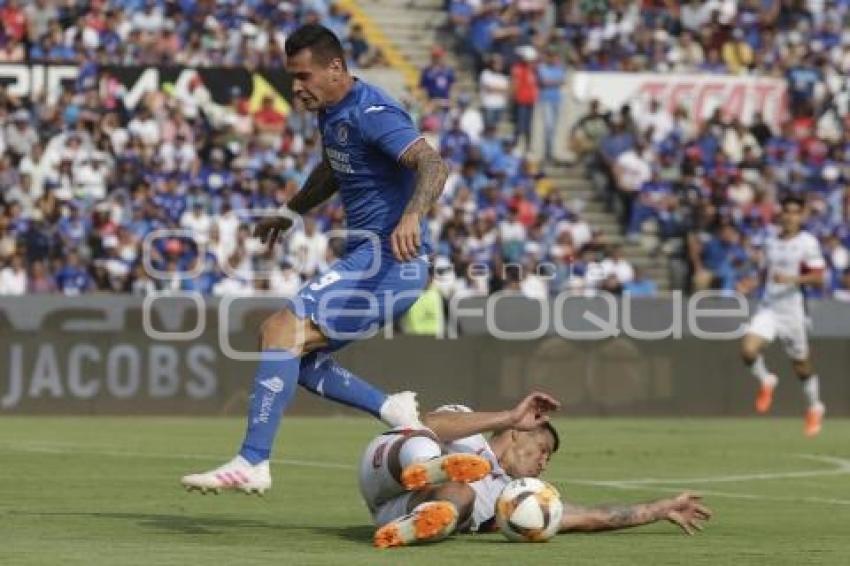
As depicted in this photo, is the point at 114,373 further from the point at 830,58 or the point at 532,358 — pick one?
the point at 830,58

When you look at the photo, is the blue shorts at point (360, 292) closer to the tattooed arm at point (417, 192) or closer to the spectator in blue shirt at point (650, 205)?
the tattooed arm at point (417, 192)

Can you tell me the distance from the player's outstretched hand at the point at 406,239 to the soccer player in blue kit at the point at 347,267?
0.30 metres

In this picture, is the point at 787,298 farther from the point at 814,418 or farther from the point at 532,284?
the point at 532,284

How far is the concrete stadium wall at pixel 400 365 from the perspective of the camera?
2620 centimetres

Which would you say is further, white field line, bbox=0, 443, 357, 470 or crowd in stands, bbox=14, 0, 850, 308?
crowd in stands, bbox=14, 0, 850, 308

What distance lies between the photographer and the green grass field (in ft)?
33.3

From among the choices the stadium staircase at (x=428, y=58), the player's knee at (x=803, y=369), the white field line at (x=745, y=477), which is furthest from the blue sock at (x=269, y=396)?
the stadium staircase at (x=428, y=58)

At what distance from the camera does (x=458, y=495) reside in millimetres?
10250

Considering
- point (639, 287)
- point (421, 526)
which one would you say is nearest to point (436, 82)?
point (639, 287)

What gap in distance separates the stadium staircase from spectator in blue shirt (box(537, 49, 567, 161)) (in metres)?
0.55

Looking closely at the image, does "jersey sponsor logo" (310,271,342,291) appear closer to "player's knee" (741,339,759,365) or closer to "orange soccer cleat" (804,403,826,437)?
"orange soccer cleat" (804,403,826,437)

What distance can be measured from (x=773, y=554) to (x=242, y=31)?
897 inches

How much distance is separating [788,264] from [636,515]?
14979 mm

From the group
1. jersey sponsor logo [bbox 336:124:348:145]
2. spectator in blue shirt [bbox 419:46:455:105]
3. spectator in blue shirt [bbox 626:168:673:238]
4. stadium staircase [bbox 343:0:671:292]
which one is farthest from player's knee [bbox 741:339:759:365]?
jersey sponsor logo [bbox 336:124:348:145]
